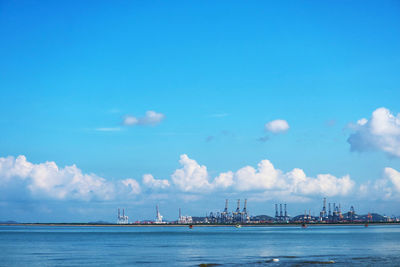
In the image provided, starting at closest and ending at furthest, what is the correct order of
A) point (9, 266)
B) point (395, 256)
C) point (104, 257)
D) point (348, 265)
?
point (348, 265) → point (9, 266) → point (395, 256) → point (104, 257)

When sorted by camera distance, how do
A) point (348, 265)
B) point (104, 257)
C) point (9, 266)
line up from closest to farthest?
point (348, 265) < point (9, 266) < point (104, 257)

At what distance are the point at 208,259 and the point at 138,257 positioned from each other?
10.9 m

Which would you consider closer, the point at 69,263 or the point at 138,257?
the point at 69,263

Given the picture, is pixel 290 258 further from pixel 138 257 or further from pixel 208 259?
Answer: pixel 138 257

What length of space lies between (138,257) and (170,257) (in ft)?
15.4

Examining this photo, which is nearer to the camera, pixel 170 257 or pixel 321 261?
pixel 321 261

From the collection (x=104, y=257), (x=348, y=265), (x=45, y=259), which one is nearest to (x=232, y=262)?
(x=348, y=265)

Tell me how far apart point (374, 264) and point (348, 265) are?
3370 mm

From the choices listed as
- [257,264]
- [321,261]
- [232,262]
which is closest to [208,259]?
[232,262]

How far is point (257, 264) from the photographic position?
60.7 metres

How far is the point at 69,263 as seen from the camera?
211 ft

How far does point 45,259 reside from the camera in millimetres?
70375

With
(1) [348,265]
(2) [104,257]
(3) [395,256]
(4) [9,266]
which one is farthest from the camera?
(2) [104,257]

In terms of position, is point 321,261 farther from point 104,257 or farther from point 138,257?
point 104,257
